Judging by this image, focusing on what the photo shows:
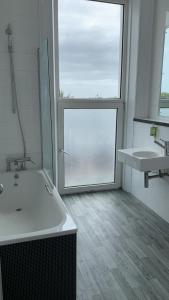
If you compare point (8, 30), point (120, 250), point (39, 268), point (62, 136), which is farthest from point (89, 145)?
point (39, 268)

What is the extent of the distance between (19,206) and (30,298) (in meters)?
1.27

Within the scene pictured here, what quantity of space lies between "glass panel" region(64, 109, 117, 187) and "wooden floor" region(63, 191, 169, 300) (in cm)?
36

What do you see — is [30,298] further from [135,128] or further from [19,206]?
[135,128]

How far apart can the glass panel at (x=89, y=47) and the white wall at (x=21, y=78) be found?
19.1 inches

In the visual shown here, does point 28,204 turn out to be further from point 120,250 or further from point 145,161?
point 145,161

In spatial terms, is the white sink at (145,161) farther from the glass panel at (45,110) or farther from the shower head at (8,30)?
the shower head at (8,30)

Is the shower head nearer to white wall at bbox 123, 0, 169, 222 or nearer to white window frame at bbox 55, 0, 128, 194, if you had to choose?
white window frame at bbox 55, 0, 128, 194

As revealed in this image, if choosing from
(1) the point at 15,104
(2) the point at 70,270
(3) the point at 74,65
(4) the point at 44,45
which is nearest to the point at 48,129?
(1) the point at 15,104

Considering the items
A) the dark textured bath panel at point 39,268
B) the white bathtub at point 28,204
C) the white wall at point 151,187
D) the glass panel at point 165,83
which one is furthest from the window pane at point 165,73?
the dark textured bath panel at point 39,268

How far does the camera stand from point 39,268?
4.74 feet

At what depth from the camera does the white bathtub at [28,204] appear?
2138 millimetres

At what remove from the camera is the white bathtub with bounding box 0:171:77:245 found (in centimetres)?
214

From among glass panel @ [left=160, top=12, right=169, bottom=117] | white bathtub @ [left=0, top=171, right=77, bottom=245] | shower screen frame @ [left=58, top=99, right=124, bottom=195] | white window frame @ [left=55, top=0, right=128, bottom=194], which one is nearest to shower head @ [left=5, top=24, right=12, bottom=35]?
white window frame @ [left=55, top=0, right=128, bottom=194]

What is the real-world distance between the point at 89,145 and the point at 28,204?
1.16 m
